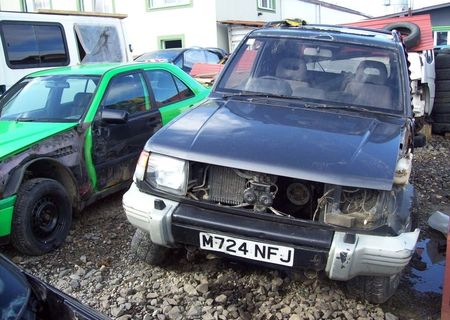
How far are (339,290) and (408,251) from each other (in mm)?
867

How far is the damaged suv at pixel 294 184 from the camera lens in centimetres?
277

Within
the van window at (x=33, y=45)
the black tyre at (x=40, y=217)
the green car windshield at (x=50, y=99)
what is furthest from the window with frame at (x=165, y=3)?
the black tyre at (x=40, y=217)

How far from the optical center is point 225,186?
3.10 m

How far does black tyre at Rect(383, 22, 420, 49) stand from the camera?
25.9ft

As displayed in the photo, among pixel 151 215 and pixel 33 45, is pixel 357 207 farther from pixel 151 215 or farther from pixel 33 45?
pixel 33 45

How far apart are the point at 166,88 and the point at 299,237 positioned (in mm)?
3172

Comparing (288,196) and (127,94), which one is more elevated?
(127,94)

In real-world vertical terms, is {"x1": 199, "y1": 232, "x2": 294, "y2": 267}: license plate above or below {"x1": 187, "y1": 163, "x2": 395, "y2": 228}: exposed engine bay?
below

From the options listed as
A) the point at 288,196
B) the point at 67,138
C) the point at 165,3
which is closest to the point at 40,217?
the point at 67,138

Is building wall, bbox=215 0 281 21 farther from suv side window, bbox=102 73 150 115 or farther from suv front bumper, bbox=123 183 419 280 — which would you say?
suv front bumper, bbox=123 183 419 280

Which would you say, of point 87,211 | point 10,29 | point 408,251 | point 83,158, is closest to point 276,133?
point 408,251

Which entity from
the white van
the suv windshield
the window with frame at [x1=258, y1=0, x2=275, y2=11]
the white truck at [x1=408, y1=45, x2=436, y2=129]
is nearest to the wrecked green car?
the suv windshield

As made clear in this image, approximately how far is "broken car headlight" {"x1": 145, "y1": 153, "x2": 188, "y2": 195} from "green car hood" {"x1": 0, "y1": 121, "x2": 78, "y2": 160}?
1.26 meters

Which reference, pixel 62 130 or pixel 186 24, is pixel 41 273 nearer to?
pixel 62 130
